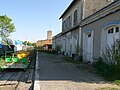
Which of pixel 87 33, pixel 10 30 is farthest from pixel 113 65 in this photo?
pixel 10 30

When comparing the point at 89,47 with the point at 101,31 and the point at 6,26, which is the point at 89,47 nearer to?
the point at 101,31

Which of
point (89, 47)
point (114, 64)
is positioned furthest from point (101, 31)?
point (114, 64)

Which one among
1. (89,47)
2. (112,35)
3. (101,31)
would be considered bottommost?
(89,47)

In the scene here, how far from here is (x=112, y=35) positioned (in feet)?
46.2

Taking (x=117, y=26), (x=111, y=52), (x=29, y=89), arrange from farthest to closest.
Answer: (x=117, y=26)
(x=111, y=52)
(x=29, y=89)

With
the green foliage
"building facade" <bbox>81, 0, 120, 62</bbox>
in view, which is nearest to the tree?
"building facade" <bbox>81, 0, 120, 62</bbox>

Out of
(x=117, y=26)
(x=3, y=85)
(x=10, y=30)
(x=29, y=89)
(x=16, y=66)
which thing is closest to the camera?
(x=29, y=89)

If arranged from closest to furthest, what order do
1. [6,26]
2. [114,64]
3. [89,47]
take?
[114,64] → [89,47] → [6,26]

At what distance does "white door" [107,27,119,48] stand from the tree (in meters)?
39.3

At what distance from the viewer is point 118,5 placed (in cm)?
1246

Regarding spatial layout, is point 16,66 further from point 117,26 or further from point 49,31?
point 49,31

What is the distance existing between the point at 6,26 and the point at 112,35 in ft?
134

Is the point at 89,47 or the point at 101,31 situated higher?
the point at 101,31

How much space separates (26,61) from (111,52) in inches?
217
